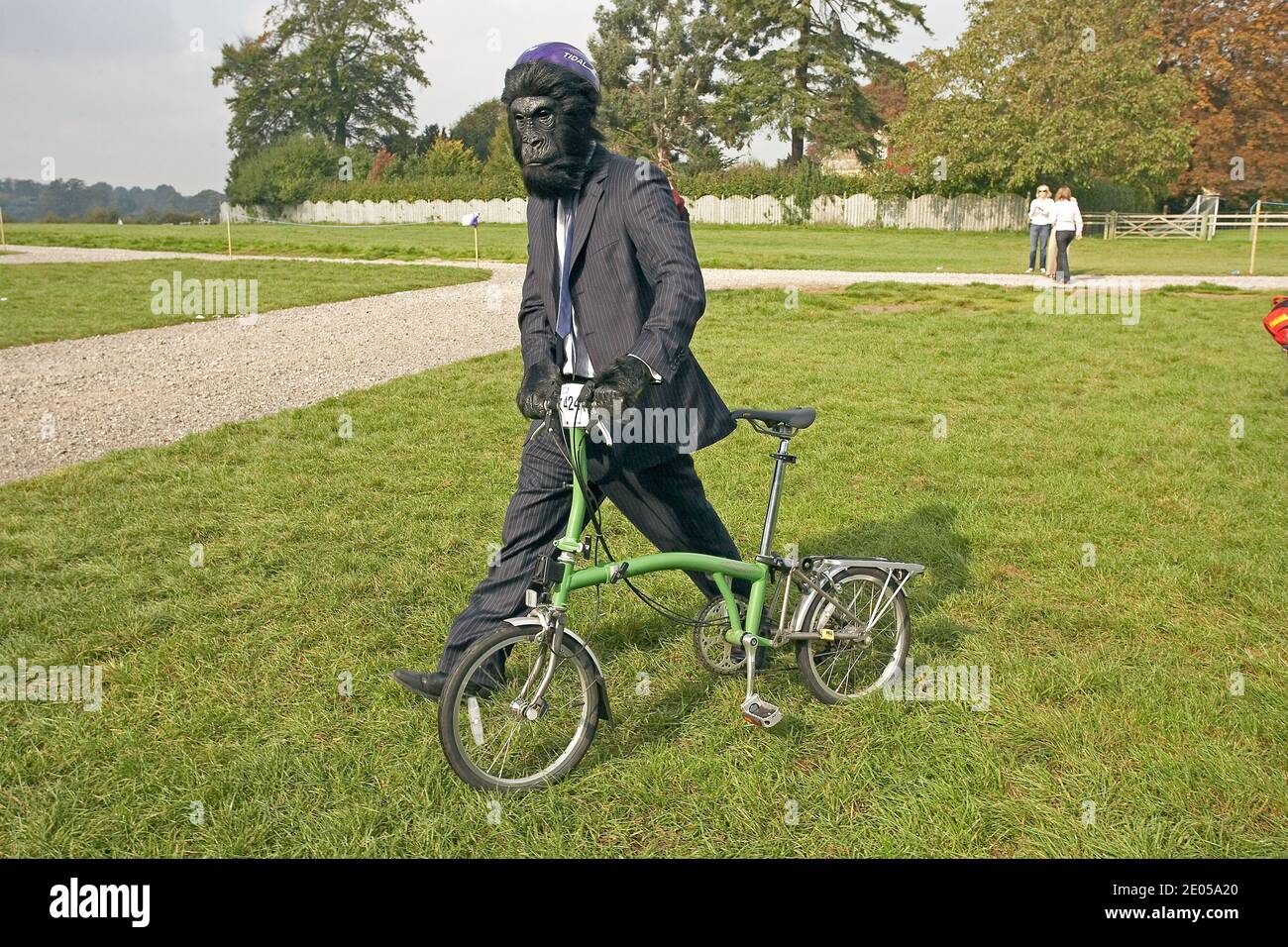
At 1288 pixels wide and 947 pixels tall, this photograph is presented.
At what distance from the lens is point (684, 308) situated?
312 centimetres

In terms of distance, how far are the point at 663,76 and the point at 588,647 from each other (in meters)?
54.6

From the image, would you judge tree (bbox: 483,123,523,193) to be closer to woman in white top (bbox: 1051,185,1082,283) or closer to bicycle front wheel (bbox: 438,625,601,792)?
woman in white top (bbox: 1051,185,1082,283)

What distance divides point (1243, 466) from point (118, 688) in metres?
6.75

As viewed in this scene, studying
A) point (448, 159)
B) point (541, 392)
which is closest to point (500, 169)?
point (448, 159)

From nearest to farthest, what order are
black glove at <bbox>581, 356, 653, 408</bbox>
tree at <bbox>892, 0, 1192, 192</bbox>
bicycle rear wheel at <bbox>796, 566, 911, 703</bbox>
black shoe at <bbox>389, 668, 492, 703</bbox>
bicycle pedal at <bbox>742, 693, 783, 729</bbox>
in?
black glove at <bbox>581, 356, 653, 408</bbox> → bicycle pedal at <bbox>742, 693, 783, 729</bbox> → black shoe at <bbox>389, 668, 492, 703</bbox> → bicycle rear wheel at <bbox>796, 566, 911, 703</bbox> → tree at <bbox>892, 0, 1192, 192</bbox>

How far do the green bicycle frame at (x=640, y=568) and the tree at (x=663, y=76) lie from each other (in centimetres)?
5081

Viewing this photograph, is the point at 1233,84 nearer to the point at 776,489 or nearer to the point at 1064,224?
the point at 1064,224

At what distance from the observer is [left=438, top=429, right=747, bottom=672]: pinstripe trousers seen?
344 centimetres

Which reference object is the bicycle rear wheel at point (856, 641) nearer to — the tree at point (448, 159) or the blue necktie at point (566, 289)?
the blue necktie at point (566, 289)

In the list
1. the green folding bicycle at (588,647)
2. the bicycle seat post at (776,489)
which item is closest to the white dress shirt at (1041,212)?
the green folding bicycle at (588,647)

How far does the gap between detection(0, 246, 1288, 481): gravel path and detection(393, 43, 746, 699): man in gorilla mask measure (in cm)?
483

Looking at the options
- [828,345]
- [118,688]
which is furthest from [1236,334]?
[118,688]

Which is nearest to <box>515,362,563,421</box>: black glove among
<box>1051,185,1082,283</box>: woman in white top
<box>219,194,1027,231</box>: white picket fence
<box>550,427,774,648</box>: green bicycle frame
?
<box>550,427,774,648</box>: green bicycle frame
